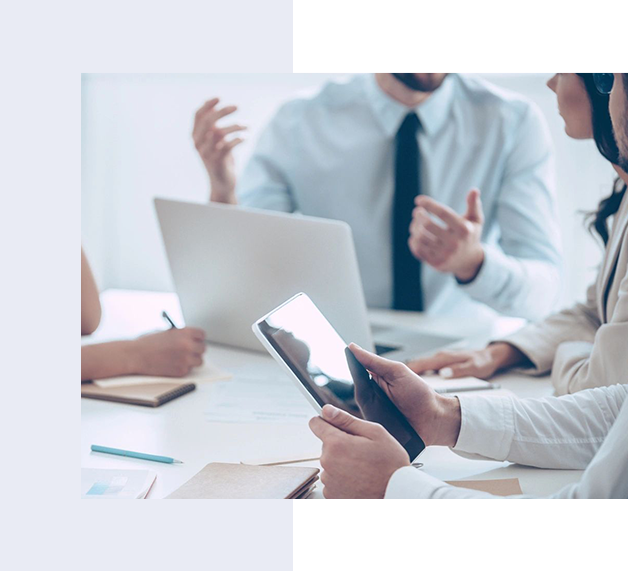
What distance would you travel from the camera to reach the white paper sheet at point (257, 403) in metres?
1.02

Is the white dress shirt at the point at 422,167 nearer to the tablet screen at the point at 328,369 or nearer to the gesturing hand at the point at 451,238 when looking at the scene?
the gesturing hand at the point at 451,238

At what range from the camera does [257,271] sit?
46.8 inches

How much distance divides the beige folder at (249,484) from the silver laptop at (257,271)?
201 mm

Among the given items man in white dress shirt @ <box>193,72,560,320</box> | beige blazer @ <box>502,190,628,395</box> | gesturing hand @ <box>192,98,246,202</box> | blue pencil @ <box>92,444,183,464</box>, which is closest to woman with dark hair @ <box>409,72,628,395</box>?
beige blazer @ <box>502,190,628,395</box>

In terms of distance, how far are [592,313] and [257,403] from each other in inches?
19.9

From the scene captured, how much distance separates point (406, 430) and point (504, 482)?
0.42 ft

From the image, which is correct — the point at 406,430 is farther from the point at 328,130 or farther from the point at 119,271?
the point at 119,271

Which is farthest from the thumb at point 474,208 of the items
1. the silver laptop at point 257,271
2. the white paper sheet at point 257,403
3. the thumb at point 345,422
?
the thumb at point 345,422

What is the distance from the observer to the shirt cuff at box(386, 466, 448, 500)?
0.81m

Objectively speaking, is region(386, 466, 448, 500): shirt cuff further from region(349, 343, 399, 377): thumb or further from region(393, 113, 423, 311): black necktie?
region(393, 113, 423, 311): black necktie

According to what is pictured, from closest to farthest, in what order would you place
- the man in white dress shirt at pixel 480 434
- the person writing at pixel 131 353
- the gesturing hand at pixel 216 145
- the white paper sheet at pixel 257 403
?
the man in white dress shirt at pixel 480 434 < the white paper sheet at pixel 257 403 < the person writing at pixel 131 353 < the gesturing hand at pixel 216 145

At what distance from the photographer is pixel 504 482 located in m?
0.87

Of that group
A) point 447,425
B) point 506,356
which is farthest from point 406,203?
point 447,425

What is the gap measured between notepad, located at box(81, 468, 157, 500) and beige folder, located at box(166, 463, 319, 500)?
0.04 metres
